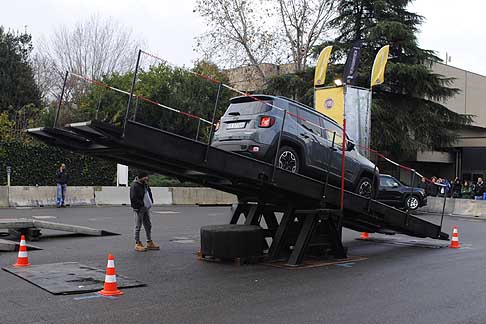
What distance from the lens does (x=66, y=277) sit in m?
8.68

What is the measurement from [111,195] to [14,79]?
14998 mm

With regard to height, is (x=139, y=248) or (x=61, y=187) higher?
(x=61, y=187)

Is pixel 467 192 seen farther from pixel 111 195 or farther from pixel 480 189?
pixel 111 195

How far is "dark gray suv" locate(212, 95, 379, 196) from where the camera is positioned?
10.5 meters

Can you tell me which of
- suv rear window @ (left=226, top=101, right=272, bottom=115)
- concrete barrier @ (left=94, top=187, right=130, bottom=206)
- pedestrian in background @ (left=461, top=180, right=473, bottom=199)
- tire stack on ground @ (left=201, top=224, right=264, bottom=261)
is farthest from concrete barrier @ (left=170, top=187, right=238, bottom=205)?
tire stack on ground @ (left=201, top=224, right=264, bottom=261)

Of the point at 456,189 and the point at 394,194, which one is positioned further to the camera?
the point at 456,189

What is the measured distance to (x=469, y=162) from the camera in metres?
40.8

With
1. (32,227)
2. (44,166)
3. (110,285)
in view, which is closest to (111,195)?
(44,166)

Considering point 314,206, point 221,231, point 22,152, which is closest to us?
point 221,231

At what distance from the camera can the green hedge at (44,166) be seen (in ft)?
82.1

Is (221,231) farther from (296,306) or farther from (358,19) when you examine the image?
(358,19)

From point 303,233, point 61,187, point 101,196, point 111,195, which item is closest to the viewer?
point 303,233

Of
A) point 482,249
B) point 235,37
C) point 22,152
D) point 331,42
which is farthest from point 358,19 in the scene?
point 482,249

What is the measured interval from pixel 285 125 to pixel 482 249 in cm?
623
